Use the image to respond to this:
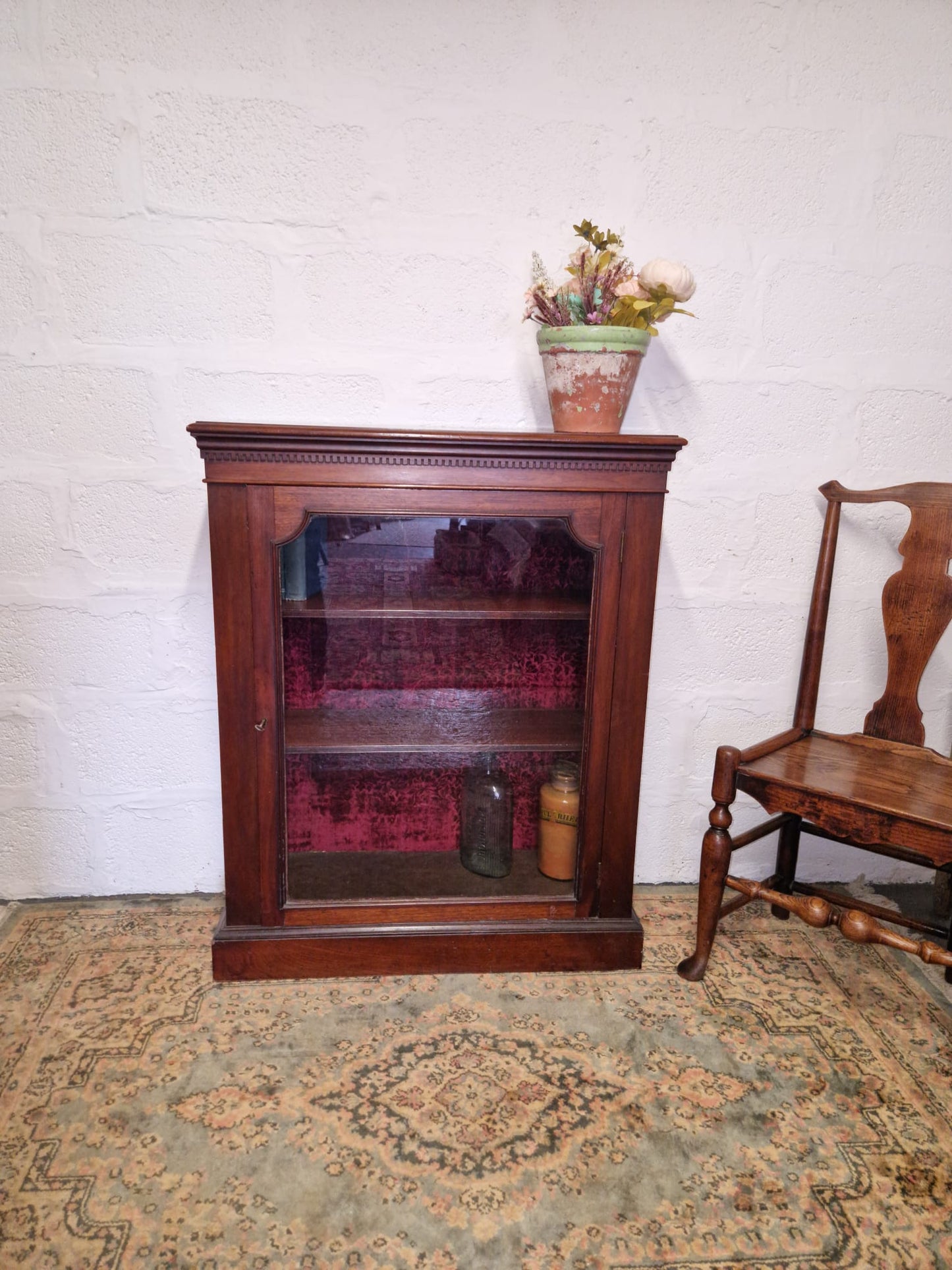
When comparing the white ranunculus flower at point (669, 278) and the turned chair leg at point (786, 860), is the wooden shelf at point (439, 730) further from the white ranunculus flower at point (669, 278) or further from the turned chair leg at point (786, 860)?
the white ranunculus flower at point (669, 278)

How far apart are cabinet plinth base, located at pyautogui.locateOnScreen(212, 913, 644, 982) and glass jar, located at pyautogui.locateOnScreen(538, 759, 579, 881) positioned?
122 mm

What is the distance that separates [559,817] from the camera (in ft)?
6.06

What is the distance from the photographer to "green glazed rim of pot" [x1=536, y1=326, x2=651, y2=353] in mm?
1632

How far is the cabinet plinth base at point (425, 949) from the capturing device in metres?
1.80

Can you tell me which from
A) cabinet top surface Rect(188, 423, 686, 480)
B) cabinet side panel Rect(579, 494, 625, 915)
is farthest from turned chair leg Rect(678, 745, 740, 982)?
cabinet top surface Rect(188, 423, 686, 480)

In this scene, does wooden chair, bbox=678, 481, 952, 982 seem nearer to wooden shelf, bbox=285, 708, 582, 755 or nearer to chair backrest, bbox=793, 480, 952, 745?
chair backrest, bbox=793, 480, 952, 745

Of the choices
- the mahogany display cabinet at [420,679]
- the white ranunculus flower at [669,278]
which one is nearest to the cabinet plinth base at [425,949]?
the mahogany display cabinet at [420,679]

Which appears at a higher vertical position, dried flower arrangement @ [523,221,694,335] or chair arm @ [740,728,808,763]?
dried flower arrangement @ [523,221,694,335]

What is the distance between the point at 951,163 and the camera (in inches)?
77.7

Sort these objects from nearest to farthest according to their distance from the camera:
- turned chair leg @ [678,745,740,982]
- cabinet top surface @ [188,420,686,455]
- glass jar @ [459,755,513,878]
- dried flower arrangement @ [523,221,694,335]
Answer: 1. cabinet top surface @ [188,420,686,455]
2. dried flower arrangement @ [523,221,694,335]
3. turned chair leg @ [678,745,740,982]
4. glass jar @ [459,755,513,878]

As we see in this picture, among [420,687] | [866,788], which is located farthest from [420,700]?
[866,788]

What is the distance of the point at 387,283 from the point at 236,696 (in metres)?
1.00

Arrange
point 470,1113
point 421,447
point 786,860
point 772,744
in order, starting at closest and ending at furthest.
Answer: point 470,1113, point 421,447, point 772,744, point 786,860

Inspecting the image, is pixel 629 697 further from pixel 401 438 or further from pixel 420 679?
pixel 401 438
